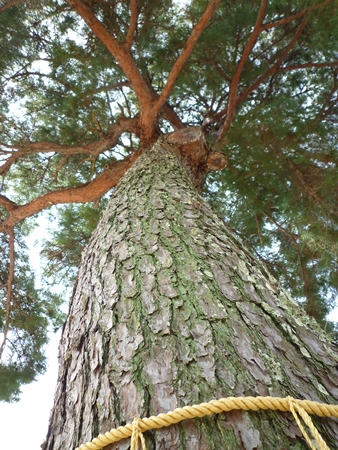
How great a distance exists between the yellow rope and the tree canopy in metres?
2.77

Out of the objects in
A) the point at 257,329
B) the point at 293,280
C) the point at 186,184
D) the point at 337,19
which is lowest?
the point at 257,329

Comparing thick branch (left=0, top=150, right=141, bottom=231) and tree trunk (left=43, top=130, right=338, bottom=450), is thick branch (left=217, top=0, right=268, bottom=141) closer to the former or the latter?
thick branch (left=0, top=150, right=141, bottom=231)

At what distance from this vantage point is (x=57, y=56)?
3.41 m

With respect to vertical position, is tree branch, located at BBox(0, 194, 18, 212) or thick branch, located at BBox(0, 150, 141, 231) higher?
tree branch, located at BBox(0, 194, 18, 212)

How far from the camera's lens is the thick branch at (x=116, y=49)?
278 cm

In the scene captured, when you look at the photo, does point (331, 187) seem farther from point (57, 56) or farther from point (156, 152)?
point (57, 56)

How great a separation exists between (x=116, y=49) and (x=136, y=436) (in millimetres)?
3007

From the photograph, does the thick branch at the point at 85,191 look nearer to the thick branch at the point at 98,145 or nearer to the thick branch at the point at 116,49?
the thick branch at the point at 98,145

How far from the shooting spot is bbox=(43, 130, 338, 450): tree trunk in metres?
0.63

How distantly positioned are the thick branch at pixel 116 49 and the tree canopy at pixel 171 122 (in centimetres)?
1

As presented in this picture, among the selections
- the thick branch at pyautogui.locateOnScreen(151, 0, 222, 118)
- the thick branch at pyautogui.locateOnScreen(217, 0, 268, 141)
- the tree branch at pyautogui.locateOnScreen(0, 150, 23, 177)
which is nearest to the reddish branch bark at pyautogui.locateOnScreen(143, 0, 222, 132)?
the thick branch at pyautogui.locateOnScreen(151, 0, 222, 118)

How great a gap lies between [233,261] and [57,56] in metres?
3.21

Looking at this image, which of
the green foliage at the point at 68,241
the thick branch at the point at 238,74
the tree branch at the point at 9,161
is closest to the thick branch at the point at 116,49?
the thick branch at the point at 238,74

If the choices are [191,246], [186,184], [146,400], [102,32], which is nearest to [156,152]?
[186,184]
